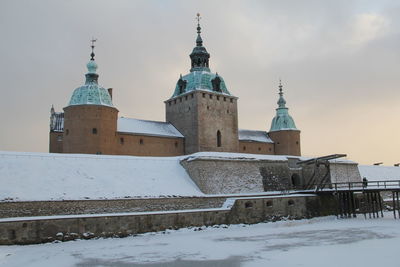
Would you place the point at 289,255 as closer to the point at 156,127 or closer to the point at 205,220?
the point at 205,220

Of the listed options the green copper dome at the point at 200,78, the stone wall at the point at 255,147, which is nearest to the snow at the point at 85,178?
the green copper dome at the point at 200,78

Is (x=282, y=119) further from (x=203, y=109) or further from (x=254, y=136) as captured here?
(x=203, y=109)

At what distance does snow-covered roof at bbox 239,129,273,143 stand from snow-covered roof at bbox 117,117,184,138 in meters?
8.78

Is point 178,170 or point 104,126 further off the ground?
point 104,126

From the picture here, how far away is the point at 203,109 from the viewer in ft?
130

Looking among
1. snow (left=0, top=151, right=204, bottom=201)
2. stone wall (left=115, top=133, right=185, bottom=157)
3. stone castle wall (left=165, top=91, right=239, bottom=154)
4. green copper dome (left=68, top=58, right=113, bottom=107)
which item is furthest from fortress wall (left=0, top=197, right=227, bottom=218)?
stone castle wall (left=165, top=91, right=239, bottom=154)

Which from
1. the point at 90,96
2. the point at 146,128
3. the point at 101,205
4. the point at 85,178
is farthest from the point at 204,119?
the point at 101,205

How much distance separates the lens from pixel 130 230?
1922 cm

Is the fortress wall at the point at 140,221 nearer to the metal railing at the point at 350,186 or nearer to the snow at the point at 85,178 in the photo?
the metal railing at the point at 350,186

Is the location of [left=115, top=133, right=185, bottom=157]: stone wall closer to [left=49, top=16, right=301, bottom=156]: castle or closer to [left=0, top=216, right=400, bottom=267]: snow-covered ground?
[left=49, top=16, right=301, bottom=156]: castle

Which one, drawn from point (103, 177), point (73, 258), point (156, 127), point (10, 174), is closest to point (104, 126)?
point (156, 127)

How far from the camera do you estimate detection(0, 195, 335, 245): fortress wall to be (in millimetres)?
16953

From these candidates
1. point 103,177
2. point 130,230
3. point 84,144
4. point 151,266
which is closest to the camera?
point 151,266

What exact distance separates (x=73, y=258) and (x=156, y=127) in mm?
25393
